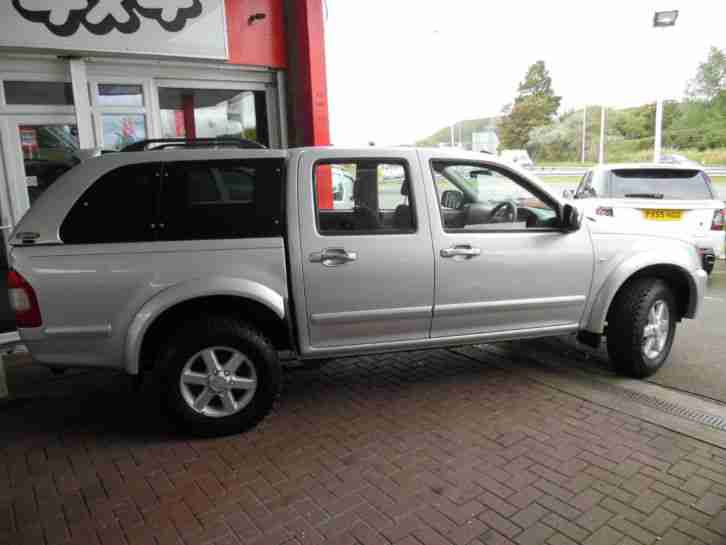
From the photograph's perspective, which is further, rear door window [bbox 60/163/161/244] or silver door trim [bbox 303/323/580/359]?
silver door trim [bbox 303/323/580/359]

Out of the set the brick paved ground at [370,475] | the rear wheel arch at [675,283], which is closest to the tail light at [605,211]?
the rear wheel arch at [675,283]

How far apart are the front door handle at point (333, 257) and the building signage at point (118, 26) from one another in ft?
19.2

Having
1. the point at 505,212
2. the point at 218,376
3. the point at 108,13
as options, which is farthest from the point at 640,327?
the point at 108,13

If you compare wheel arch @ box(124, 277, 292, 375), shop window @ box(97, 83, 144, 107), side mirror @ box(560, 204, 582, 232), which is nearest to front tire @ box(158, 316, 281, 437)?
wheel arch @ box(124, 277, 292, 375)

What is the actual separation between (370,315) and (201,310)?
1.14m

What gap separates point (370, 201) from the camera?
403cm

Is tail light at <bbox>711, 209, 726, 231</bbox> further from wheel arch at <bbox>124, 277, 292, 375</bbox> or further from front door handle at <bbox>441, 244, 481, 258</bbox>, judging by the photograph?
wheel arch at <bbox>124, 277, 292, 375</bbox>

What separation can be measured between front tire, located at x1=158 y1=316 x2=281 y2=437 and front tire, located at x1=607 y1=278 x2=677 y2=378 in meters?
2.75

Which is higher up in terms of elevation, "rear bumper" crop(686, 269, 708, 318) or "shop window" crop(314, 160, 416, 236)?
"shop window" crop(314, 160, 416, 236)

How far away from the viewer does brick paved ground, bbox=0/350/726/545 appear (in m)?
2.75

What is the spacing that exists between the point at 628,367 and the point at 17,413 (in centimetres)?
485

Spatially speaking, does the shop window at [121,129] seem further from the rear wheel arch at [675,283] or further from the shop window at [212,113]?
the rear wheel arch at [675,283]

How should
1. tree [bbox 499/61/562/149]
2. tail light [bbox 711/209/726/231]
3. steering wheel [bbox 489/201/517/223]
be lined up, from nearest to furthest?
1. steering wheel [bbox 489/201/517/223]
2. tail light [bbox 711/209/726/231]
3. tree [bbox 499/61/562/149]

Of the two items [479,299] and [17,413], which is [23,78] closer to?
[17,413]
